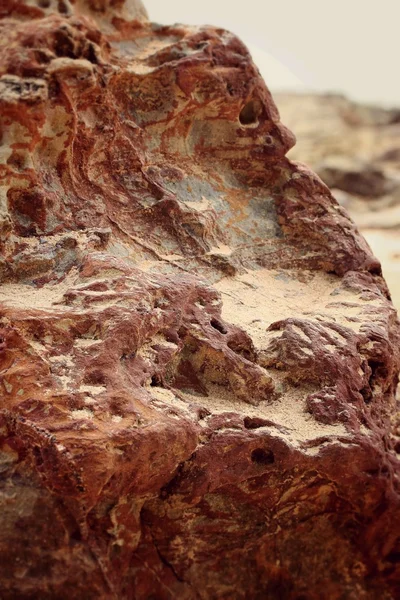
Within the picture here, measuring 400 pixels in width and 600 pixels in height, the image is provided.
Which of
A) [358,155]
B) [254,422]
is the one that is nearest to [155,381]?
[254,422]

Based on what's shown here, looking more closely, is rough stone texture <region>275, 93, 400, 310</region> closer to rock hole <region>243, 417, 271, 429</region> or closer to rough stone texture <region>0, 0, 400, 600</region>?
rough stone texture <region>0, 0, 400, 600</region>

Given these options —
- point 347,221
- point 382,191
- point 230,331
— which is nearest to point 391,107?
point 382,191

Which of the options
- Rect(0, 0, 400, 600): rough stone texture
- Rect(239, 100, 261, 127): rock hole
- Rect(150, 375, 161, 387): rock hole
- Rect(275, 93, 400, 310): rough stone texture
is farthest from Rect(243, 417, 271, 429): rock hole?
Rect(275, 93, 400, 310): rough stone texture

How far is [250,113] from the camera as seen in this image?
346 centimetres

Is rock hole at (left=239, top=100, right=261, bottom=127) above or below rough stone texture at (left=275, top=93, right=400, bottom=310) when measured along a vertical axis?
above

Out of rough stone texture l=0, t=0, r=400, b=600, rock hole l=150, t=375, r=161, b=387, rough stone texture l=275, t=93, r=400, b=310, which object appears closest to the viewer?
rough stone texture l=0, t=0, r=400, b=600

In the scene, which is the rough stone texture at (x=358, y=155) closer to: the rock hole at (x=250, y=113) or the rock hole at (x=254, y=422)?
the rock hole at (x=250, y=113)

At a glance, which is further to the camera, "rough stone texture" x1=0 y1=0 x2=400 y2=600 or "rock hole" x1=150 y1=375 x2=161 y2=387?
"rock hole" x1=150 y1=375 x2=161 y2=387

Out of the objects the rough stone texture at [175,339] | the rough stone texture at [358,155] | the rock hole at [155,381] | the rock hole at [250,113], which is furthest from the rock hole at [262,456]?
the rough stone texture at [358,155]

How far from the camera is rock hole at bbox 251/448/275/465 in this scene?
7.45ft

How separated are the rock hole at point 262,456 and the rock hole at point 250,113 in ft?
5.72

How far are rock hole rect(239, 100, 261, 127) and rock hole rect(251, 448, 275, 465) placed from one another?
1.74m

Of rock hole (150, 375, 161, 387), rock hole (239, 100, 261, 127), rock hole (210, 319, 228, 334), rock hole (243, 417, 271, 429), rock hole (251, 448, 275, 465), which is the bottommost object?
rock hole (251, 448, 275, 465)

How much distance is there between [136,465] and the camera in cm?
198
